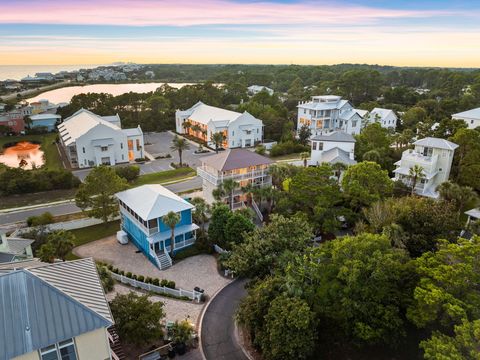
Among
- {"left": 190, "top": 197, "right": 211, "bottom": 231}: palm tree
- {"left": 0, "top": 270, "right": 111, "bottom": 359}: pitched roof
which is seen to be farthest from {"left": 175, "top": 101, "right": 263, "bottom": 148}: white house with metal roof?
{"left": 0, "top": 270, "right": 111, "bottom": 359}: pitched roof

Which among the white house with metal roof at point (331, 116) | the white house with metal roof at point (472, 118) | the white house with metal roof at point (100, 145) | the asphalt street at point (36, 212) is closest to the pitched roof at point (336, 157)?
the white house with metal roof at point (331, 116)

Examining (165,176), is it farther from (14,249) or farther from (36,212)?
(14,249)

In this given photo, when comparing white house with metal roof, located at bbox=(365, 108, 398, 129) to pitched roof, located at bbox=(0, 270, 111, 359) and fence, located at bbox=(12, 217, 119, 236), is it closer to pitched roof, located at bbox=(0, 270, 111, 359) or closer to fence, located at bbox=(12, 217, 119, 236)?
fence, located at bbox=(12, 217, 119, 236)

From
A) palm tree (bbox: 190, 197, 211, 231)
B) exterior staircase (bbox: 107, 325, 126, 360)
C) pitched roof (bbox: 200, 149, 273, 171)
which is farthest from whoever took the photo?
pitched roof (bbox: 200, 149, 273, 171)

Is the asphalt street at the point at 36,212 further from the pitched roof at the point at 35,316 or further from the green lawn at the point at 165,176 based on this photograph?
the pitched roof at the point at 35,316

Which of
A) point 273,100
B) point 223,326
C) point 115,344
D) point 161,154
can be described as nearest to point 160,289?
point 223,326

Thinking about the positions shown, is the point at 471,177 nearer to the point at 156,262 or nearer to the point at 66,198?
the point at 156,262
